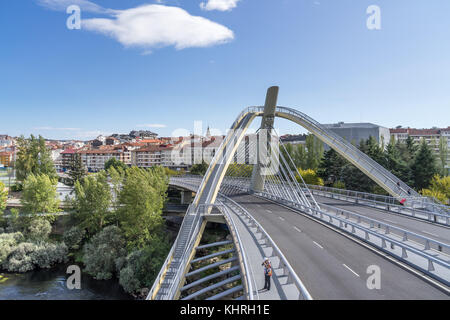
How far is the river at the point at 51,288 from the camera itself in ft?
74.5

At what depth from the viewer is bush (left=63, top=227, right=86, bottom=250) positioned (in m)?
32.2

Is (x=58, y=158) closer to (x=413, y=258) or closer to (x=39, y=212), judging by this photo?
(x=39, y=212)

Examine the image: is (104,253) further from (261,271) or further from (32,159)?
(32,159)

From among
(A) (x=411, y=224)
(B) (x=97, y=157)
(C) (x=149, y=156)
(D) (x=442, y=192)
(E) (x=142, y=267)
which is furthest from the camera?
(B) (x=97, y=157)

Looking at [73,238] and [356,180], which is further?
[356,180]

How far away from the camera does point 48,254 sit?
29.4 metres

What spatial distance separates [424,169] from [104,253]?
40.7 m

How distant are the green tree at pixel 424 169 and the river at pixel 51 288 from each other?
38157 mm

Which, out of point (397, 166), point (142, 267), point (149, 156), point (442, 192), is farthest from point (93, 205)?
point (149, 156)

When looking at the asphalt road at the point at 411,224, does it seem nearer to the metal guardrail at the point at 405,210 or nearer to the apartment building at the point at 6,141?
the metal guardrail at the point at 405,210

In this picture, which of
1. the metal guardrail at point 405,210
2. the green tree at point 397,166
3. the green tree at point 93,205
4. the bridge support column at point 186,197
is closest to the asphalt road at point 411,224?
the metal guardrail at point 405,210

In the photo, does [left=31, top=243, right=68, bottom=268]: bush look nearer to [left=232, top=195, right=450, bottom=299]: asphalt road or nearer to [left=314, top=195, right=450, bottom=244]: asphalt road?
[left=232, top=195, right=450, bottom=299]: asphalt road

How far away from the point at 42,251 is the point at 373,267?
31.9 metres

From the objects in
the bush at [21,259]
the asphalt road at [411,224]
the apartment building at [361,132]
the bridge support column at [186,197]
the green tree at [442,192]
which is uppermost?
the apartment building at [361,132]
